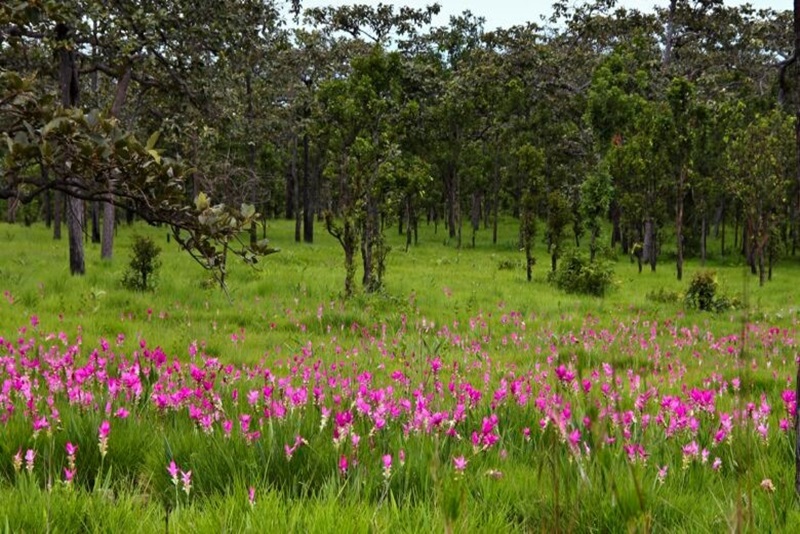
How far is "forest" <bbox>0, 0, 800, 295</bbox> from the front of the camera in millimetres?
2955

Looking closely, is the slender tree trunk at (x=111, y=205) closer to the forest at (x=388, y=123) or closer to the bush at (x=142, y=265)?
the forest at (x=388, y=123)

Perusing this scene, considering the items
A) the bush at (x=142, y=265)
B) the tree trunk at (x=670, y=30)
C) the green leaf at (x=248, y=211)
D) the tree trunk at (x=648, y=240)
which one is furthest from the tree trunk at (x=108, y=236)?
the tree trunk at (x=670, y=30)

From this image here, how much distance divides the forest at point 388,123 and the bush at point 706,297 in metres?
1.63

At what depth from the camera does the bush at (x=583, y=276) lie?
18.3 m

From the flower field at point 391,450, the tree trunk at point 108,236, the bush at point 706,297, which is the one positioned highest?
the tree trunk at point 108,236

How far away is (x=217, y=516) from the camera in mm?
2268

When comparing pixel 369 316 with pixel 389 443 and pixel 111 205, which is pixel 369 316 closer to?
pixel 389 443

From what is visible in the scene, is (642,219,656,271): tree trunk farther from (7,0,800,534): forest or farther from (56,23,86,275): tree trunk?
(56,23,86,275): tree trunk

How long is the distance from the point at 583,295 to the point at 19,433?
1604cm

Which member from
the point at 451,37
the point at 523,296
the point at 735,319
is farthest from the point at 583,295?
the point at 451,37

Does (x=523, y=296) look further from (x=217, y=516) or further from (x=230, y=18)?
(x=217, y=516)

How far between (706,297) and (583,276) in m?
3.88

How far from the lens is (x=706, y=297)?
49.7ft

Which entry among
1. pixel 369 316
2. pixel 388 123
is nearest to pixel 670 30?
pixel 388 123
